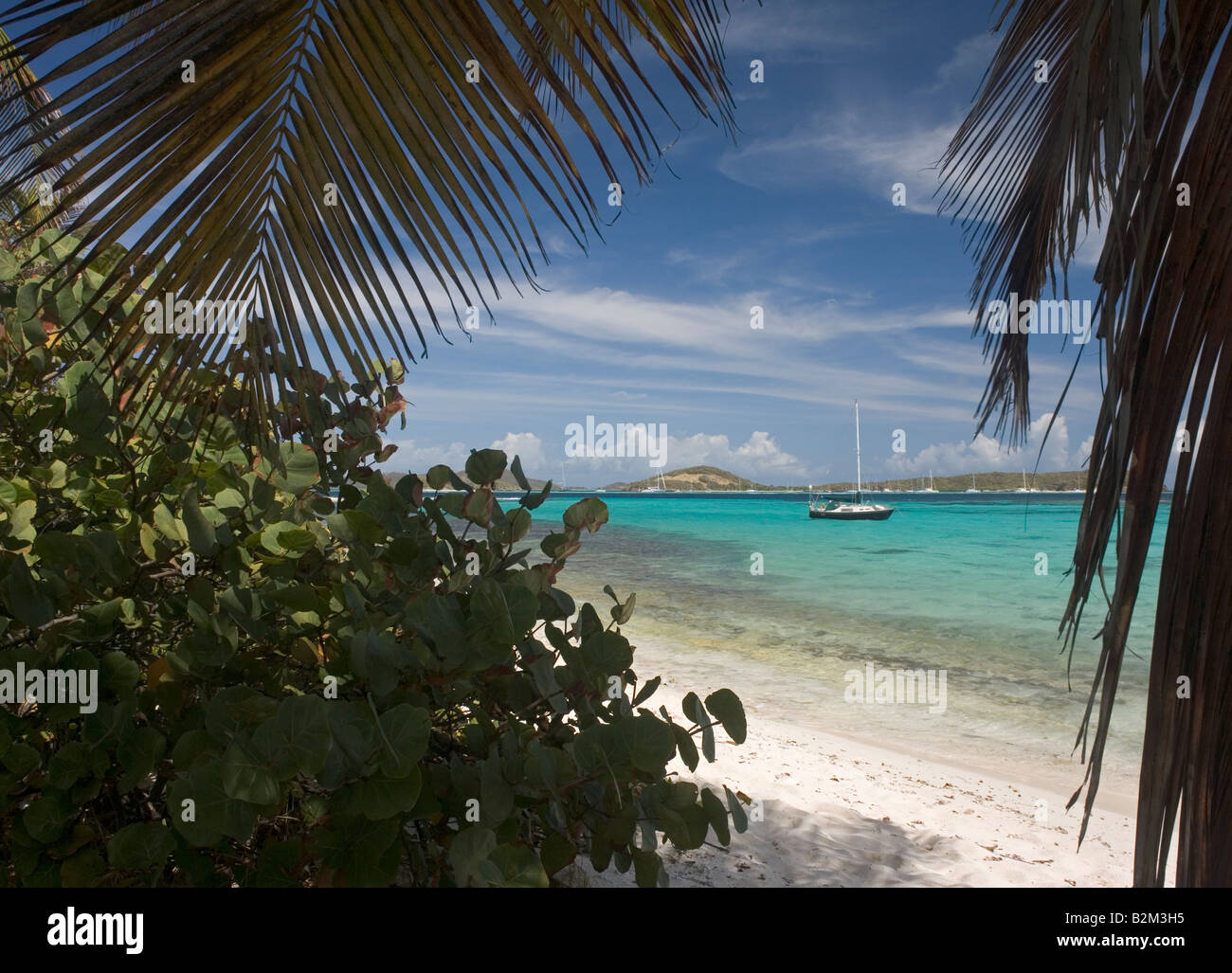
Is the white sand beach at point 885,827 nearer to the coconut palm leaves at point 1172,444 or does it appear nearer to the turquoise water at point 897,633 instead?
the turquoise water at point 897,633

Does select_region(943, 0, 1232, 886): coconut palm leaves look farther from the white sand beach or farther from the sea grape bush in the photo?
the white sand beach

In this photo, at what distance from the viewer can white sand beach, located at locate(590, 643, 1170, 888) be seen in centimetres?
267

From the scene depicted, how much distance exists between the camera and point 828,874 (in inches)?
106

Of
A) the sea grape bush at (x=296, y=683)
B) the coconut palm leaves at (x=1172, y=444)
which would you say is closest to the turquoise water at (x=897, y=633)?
the coconut palm leaves at (x=1172, y=444)

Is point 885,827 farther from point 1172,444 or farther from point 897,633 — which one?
point 897,633

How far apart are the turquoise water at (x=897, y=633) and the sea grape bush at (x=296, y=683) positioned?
685 millimetres

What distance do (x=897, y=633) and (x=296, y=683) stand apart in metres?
12.6

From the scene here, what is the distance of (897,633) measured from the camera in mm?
12656

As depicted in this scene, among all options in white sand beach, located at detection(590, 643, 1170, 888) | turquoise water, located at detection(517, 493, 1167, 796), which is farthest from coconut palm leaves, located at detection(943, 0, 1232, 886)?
white sand beach, located at detection(590, 643, 1170, 888)

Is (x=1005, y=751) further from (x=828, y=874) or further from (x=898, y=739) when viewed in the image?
(x=828, y=874)

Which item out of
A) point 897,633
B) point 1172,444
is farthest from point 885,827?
point 897,633

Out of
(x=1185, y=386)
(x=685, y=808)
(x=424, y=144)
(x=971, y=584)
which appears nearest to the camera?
(x=424, y=144)
